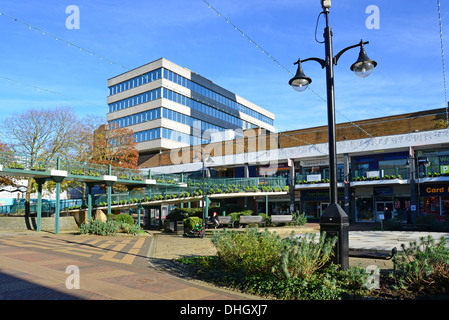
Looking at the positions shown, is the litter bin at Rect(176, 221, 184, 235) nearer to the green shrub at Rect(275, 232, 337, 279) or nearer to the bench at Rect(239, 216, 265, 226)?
the bench at Rect(239, 216, 265, 226)

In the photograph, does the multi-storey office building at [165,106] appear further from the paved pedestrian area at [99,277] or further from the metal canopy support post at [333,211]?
the metal canopy support post at [333,211]

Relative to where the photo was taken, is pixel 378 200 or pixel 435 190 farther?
pixel 378 200

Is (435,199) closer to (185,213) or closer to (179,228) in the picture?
(185,213)

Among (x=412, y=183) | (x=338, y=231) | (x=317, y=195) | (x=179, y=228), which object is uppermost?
(x=412, y=183)

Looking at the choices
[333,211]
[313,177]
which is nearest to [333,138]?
[333,211]

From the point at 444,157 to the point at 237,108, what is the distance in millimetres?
42361

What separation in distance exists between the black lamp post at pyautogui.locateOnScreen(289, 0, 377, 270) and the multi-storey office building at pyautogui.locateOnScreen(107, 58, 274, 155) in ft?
136

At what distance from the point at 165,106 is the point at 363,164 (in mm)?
27787

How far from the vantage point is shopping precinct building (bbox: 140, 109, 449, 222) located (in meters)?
28.5

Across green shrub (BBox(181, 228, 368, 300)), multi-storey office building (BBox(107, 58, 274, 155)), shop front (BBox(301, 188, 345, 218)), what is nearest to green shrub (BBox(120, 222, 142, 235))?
green shrub (BBox(181, 228, 368, 300))

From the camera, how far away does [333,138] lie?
23.6 feet
